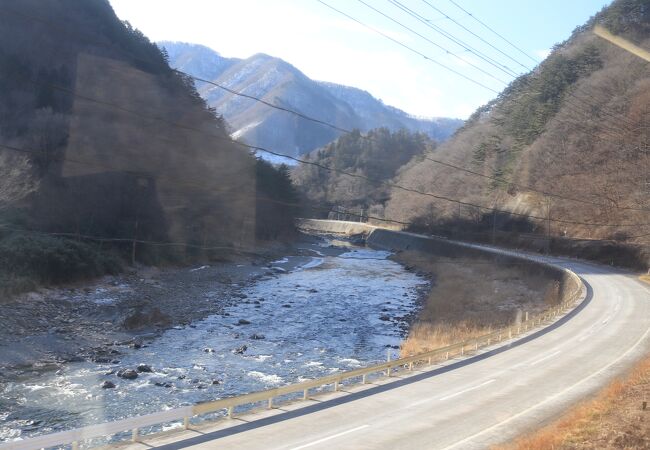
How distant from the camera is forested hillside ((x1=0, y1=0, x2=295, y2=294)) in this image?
30.7 meters

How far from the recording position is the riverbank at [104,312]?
19.9 meters

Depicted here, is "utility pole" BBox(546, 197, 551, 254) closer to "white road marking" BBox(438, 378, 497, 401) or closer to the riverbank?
the riverbank

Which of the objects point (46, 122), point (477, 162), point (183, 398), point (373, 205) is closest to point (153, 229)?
point (46, 122)

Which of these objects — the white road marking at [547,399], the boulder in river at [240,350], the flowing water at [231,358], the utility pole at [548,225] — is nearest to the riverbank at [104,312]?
the flowing water at [231,358]

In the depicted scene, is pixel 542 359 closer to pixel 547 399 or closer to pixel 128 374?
pixel 547 399

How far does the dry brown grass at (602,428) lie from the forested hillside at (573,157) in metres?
35.2

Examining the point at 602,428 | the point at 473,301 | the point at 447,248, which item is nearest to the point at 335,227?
the point at 447,248

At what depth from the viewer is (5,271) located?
2595 cm

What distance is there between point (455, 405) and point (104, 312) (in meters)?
19.1

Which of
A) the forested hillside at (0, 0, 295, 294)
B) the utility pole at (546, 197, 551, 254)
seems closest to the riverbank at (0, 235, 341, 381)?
the forested hillside at (0, 0, 295, 294)

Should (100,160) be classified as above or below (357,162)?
below

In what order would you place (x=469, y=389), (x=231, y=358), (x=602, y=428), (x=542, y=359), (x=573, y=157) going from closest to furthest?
1. (x=602, y=428)
2. (x=469, y=389)
3. (x=542, y=359)
4. (x=231, y=358)
5. (x=573, y=157)

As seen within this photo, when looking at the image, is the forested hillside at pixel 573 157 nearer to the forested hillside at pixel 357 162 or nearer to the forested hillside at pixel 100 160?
the forested hillside at pixel 100 160

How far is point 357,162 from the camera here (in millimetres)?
136125
